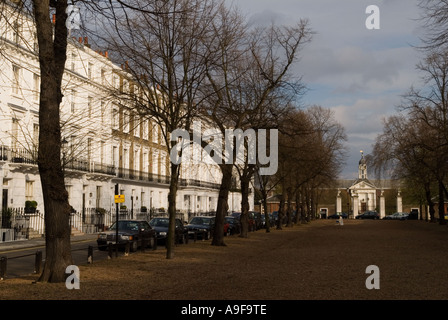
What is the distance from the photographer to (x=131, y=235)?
27.0 m

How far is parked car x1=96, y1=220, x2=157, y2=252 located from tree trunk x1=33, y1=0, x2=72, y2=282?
11048 mm

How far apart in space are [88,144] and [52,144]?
579 inches

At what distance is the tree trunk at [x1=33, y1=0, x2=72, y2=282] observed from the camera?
13375 mm

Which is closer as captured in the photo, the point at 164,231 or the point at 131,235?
the point at 131,235

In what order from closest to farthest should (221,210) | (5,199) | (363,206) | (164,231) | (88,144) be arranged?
(88,144) → (221,210) → (164,231) → (5,199) → (363,206)

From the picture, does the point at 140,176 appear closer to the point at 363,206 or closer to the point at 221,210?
the point at 221,210

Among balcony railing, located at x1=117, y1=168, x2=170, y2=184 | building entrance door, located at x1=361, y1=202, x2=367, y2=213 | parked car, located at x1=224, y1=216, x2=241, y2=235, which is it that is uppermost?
balcony railing, located at x1=117, y1=168, x2=170, y2=184

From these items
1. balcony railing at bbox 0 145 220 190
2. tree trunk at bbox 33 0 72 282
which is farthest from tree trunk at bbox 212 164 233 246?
tree trunk at bbox 33 0 72 282

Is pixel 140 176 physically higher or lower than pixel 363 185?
lower

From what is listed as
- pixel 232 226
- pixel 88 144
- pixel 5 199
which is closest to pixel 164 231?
pixel 88 144

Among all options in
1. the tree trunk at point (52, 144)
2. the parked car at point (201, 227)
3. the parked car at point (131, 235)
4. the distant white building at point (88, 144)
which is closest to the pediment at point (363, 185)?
the distant white building at point (88, 144)

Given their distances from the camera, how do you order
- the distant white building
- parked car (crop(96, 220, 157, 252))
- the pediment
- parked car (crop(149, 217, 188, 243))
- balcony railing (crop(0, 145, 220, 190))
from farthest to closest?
1. the pediment
2. balcony railing (crop(0, 145, 220, 190))
3. parked car (crop(149, 217, 188, 243))
4. parked car (crop(96, 220, 157, 252))
5. the distant white building

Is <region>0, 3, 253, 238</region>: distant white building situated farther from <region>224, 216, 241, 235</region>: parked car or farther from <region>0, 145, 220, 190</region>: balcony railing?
<region>224, 216, 241, 235</region>: parked car
